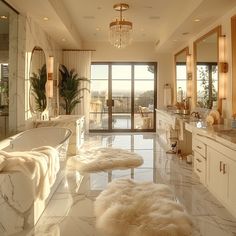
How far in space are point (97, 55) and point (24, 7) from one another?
488cm

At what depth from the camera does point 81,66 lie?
890cm

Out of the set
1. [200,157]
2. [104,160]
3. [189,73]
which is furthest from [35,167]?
[189,73]

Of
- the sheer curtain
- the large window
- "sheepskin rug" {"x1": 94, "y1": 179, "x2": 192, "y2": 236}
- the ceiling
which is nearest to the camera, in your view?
"sheepskin rug" {"x1": 94, "y1": 179, "x2": 192, "y2": 236}

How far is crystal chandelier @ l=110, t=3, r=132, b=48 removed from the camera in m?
5.50

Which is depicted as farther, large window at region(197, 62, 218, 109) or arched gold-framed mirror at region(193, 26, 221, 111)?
large window at region(197, 62, 218, 109)

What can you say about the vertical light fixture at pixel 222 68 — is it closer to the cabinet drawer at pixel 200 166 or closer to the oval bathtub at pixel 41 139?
the cabinet drawer at pixel 200 166

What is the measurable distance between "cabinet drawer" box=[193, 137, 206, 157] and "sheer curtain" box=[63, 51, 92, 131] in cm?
505

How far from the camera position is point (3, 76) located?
4.27 m

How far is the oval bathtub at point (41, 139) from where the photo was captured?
422cm

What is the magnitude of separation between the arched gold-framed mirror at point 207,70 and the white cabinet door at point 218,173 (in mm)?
1610

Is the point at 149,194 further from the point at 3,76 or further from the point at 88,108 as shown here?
the point at 88,108

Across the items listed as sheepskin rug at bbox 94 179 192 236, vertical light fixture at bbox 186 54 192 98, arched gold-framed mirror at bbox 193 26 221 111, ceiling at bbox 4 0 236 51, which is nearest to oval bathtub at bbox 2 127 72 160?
sheepskin rug at bbox 94 179 192 236

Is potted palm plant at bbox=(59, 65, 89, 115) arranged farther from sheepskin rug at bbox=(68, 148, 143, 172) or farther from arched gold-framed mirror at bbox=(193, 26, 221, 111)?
arched gold-framed mirror at bbox=(193, 26, 221, 111)

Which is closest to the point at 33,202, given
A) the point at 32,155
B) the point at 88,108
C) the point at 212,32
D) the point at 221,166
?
the point at 32,155
